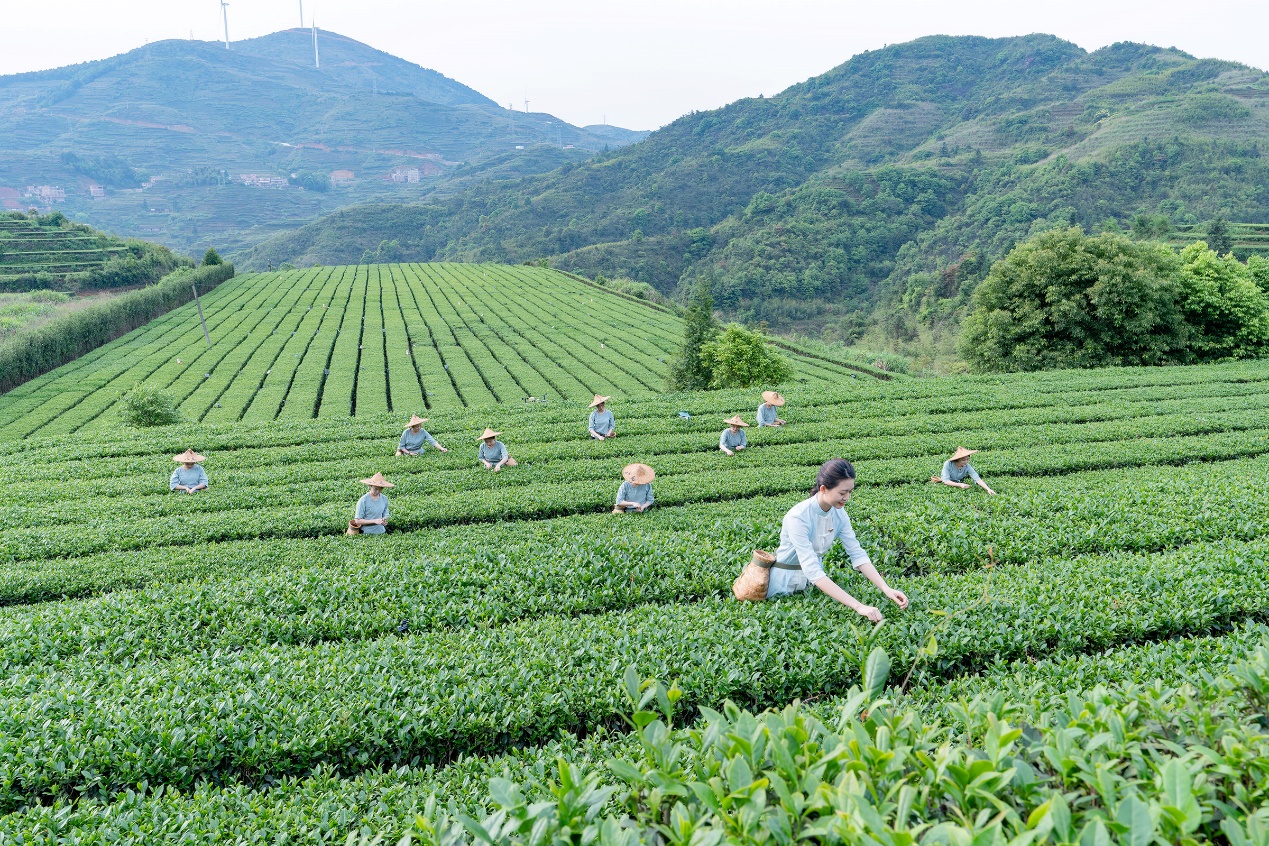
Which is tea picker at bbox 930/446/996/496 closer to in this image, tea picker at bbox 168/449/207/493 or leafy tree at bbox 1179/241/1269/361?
tea picker at bbox 168/449/207/493

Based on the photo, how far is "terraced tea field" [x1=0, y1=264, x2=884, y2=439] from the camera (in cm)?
3091

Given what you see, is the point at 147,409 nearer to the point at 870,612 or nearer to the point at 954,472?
the point at 954,472

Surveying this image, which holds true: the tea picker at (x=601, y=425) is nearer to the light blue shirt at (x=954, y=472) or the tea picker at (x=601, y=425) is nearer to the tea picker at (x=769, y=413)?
the tea picker at (x=769, y=413)

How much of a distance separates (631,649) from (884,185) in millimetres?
110721


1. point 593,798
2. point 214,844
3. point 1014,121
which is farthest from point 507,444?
point 1014,121

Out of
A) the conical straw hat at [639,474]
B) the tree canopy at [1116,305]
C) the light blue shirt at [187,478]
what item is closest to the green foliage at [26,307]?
the light blue shirt at [187,478]

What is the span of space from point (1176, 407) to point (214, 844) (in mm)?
22598

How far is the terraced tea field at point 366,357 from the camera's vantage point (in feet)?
101

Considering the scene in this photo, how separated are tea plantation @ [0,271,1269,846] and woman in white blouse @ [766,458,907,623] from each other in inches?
16.5

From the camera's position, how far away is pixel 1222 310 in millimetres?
28297

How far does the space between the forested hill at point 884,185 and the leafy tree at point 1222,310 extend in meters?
32.6

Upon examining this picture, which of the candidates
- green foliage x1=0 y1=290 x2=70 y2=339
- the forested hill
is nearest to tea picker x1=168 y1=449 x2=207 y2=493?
green foliage x1=0 y1=290 x2=70 y2=339

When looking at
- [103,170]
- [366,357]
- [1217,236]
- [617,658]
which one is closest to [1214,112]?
[1217,236]

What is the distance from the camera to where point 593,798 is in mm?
2947
